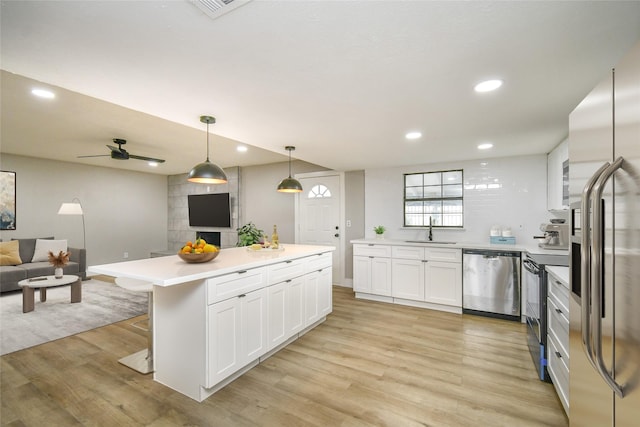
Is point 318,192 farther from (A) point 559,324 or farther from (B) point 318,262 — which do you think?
(A) point 559,324

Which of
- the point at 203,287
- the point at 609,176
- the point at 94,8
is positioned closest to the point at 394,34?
the point at 609,176

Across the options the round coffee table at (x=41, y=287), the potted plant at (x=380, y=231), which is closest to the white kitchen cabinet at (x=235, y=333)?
the potted plant at (x=380, y=231)

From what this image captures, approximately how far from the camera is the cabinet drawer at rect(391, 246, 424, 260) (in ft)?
13.9

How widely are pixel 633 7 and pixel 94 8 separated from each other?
238cm

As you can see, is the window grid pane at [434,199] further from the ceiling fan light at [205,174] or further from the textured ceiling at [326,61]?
the ceiling fan light at [205,174]

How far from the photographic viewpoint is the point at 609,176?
0.91 metres

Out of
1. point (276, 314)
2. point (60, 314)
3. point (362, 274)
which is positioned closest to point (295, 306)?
point (276, 314)

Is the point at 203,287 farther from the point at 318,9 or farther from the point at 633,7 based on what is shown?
the point at 633,7

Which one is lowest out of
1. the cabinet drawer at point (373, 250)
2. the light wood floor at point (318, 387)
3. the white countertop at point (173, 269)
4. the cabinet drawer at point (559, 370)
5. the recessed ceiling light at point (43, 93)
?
the light wood floor at point (318, 387)

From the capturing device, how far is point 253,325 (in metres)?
2.47

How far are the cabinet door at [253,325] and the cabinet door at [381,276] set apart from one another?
2.40 metres

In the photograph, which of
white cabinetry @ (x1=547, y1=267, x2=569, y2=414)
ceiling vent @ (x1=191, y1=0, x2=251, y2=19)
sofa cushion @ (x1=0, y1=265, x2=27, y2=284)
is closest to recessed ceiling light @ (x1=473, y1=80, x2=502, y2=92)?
white cabinetry @ (x1=547, y1=267, x2=569, y2=414)

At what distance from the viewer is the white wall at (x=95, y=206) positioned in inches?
216

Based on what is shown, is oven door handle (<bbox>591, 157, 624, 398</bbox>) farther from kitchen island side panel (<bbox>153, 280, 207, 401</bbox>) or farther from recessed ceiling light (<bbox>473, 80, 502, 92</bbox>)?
kitchen island side panel (<bbox>153, 280, 207, 401</bbox>)
